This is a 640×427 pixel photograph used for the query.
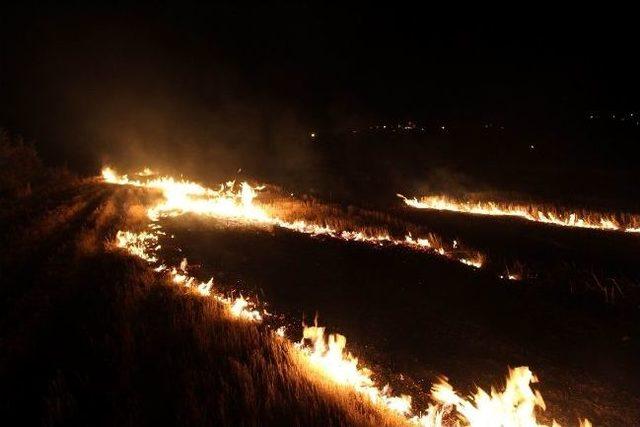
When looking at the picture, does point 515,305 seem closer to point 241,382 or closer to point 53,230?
point 241,382

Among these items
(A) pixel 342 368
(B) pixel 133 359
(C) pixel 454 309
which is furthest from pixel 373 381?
(B) pixel 133 359

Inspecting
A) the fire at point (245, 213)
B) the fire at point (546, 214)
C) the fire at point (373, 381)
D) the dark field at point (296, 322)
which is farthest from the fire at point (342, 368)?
the fire at point (546, 214)

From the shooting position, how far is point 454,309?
6922 millimetres

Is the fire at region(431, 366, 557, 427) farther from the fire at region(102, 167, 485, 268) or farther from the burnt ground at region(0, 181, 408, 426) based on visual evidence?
the fire at region(102, 167, 485, 268)

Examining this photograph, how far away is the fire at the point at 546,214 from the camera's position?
11.1 meters

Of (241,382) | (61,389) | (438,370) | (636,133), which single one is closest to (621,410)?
(438,370)

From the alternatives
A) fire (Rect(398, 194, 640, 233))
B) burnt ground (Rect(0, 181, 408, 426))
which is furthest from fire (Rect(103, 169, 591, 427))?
fire (Rect(398, 194, 640, 233))

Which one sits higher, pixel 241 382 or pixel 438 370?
pixel 438 370

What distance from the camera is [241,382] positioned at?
4.62 meters

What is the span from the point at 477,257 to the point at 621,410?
14.3ft

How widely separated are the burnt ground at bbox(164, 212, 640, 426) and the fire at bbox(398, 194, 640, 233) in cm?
126

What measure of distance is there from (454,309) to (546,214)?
24.3 feet

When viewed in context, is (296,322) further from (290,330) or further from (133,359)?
(133,359)

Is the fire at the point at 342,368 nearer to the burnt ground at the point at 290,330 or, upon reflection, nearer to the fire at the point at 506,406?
the burnt ground at the point at 290,330
